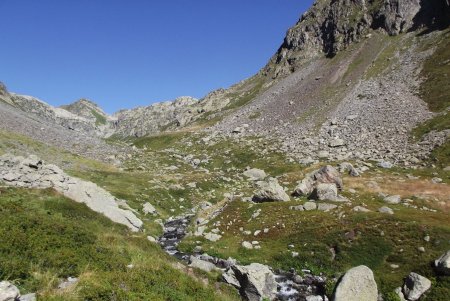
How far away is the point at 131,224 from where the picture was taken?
3653 centimetres

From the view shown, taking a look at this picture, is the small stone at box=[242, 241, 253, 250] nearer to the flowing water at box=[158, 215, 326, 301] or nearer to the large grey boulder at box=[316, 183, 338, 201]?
the flowing water at box=[158, 215, 326, 301]

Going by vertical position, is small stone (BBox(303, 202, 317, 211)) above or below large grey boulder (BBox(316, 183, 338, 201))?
below

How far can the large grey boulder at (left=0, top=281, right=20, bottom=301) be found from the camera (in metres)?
12.9

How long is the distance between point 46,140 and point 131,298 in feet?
229

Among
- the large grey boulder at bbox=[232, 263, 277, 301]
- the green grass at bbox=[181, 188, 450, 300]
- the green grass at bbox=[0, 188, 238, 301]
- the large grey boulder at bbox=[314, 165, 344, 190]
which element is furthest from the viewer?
the large grey boulder at bbox=[314, 165, 344, 190]

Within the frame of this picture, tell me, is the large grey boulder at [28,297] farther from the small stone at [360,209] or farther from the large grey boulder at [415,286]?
the small stone at [360,209]

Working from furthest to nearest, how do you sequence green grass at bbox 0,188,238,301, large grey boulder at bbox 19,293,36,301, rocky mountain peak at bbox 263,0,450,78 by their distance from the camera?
1. rocky mountain peak at bbox 263,0,450,78
2. green grass at bbox 0,188,238,301
3. large grey boulder at bbox 19,293,36,301

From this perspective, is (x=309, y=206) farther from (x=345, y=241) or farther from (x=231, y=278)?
(x=231, y=278)

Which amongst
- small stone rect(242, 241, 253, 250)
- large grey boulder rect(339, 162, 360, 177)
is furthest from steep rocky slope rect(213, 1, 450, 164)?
small stone rect(242, 241, 253, 250)

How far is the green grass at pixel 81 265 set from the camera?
50.1 ft

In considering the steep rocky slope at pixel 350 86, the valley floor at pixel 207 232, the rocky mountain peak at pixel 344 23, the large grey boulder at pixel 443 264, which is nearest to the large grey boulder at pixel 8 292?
the valley floor at pixel 207 232

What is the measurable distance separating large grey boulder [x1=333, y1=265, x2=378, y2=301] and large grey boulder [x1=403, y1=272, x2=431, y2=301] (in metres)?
2.42

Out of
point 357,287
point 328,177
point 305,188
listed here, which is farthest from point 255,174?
point 357,287

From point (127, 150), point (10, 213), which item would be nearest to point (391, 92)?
point (127, 150)
